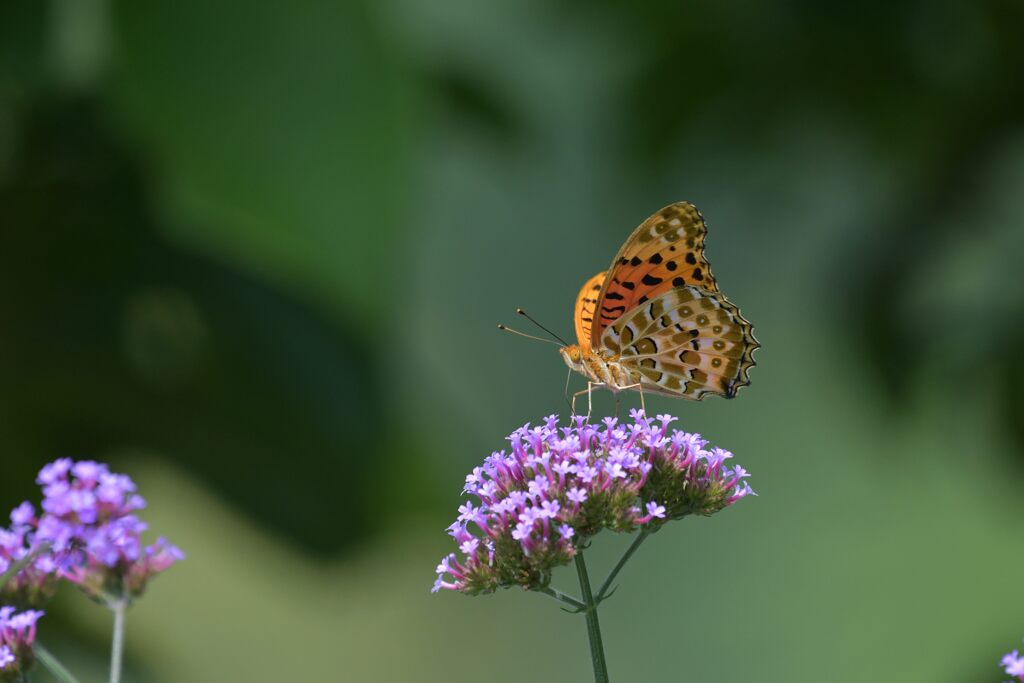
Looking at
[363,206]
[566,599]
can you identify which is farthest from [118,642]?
[363,206]

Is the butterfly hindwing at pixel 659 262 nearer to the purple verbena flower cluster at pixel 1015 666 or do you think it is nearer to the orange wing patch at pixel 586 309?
the orange wing patch at pixel 586 309

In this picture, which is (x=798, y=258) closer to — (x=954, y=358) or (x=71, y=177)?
(x=954, y=358)

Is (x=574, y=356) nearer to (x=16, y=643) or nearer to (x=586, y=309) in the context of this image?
(x=586, y=309)

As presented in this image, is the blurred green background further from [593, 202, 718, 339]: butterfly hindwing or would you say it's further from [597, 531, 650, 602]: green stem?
[597, 531, 650, 602]: green stem

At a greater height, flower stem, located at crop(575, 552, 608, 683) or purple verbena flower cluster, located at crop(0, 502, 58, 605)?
purple verbena flower cluster, located at crop(0, 502, 58, 605)

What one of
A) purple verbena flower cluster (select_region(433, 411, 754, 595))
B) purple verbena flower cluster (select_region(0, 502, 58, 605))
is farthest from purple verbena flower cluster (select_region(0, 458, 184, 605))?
purple verbena flower cluster (select_region(433, 411, 754, 595))

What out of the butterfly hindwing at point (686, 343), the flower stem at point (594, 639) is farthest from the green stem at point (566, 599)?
the butterfly hindwing at point (686, 343)

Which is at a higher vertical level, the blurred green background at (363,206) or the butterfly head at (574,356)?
the blurred green background at (363,206)
